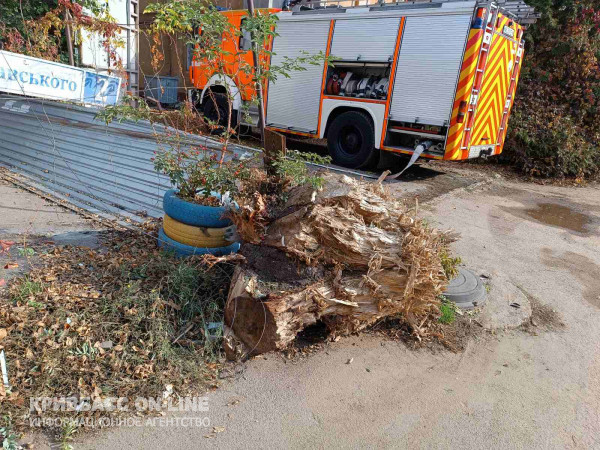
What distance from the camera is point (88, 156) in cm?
674

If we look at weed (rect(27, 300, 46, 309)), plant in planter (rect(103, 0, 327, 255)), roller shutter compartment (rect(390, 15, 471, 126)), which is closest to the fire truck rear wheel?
roller shutter compartment (rect(390, 15, 471, 126))

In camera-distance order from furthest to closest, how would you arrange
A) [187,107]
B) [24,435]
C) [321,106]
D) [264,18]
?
1. [321,106]
2. [187,107]
3. [264,18]
4. [24,435]

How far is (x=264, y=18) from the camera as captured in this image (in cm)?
373

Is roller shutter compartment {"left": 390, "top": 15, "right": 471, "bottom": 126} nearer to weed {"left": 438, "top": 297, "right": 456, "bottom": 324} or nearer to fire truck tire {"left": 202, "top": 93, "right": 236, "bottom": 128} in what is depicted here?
fire truck tire {"left": 202, "top": 93, "right": 236, "bottom": 128}

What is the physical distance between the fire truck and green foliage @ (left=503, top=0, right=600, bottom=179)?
5.54ft

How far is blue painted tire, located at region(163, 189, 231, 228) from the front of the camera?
378cm

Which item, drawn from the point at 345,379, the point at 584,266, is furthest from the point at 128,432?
Result: the point at 584,266

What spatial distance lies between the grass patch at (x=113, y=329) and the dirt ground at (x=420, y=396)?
0.28 metres

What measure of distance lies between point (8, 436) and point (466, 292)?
11.5 ft

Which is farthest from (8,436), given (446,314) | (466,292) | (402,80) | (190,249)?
(402,80)

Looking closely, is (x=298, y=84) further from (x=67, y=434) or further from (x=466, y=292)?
(x=67, y=434)

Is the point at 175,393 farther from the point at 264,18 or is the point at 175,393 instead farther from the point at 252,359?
the point at 264,18

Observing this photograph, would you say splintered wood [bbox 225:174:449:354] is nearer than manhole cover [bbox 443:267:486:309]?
Yes

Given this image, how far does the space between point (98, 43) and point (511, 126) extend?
31.2 ft
